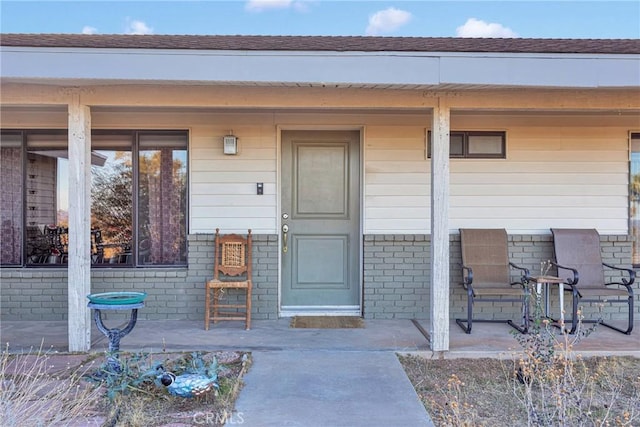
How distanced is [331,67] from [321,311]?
2.75 metres

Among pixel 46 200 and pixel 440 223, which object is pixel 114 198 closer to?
pixel 46 200

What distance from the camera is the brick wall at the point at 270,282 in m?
4.72

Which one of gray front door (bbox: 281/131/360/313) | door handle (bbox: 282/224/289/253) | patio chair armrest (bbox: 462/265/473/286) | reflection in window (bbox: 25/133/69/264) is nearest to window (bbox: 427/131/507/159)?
gray front door (bbox: 281/131/360/313)

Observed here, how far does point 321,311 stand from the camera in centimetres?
489

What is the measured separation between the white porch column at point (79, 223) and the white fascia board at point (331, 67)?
1.60 feet

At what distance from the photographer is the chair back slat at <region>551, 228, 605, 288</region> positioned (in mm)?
4551

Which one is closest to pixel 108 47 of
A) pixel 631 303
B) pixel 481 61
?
pixel 481 61

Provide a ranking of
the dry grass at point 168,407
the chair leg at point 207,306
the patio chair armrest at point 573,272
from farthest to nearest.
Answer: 1. the chair leg at point 207,306
2. the patio chair armrest at point 573,272
3. the dry grass at point 168,407

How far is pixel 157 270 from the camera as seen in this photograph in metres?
4.73

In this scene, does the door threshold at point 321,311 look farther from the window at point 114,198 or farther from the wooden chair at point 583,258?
the wooden chair at point 583,258

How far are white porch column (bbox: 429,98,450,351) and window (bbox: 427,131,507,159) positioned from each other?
123 cm

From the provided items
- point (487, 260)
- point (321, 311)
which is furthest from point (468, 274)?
point (321, 311)

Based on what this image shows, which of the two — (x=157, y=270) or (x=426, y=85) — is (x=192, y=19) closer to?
(x=157, y=270)

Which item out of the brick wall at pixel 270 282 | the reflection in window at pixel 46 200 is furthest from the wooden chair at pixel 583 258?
the reflection in window at pixel 46 200
